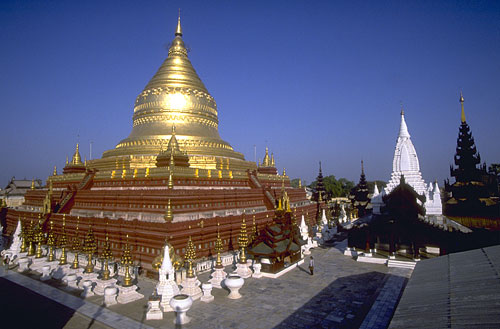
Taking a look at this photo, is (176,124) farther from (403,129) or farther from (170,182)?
(403,129)

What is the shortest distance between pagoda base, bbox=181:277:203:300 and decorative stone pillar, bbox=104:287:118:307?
245 cm

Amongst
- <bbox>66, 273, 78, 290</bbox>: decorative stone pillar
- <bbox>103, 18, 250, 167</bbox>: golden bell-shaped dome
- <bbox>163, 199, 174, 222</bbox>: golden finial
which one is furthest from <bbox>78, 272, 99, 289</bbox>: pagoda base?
<bbox>103, 18, 250, 167</bbox>: golden bell-shaped dome

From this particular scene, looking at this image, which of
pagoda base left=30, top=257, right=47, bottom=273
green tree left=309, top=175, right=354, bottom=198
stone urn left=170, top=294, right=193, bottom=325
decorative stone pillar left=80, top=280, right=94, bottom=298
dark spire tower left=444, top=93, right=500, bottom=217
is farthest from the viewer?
green tree left=309, top=175, right=354, bottom=198

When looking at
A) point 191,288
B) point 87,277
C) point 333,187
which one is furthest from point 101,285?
point 333,187

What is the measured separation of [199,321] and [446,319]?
23.7 ft

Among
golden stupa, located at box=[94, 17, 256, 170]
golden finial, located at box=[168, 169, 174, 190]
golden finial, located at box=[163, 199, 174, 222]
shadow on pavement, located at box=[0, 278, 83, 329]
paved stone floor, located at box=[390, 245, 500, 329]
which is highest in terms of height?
golden stupa, located at box=[94, 17, 256, 170]

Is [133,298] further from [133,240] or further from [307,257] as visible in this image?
[307,257]

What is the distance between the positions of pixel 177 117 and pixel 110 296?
20.6 m

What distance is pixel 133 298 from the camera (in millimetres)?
12195

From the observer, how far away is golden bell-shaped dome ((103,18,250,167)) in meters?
27.7

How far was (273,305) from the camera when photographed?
1174 centimetres

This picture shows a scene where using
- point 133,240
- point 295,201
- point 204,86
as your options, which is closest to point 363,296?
point 133,240

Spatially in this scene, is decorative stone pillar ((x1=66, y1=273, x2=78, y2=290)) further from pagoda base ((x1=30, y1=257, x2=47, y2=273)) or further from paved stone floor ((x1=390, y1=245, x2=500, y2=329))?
paved stone floor ((x1=390, y1=245, x2=500, y2=329))

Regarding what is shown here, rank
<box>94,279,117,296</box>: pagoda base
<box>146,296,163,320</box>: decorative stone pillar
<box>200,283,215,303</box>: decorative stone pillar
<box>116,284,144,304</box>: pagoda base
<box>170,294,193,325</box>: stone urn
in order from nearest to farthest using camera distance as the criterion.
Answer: <box>170,294,193,325</box>: stone urn, <box>146,296,163,320</box>: decorative stone pillar, <box>116,284,144,304</box>: pagoda base, <box>200,283,215,303</box>: decorative stone pillar, <box>94,279,117,296</box>: pagoda base
